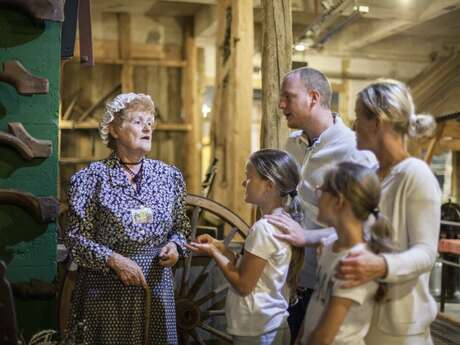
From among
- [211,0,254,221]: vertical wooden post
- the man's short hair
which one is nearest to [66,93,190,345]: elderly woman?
the man's short hair

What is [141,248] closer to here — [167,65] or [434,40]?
[167,65]

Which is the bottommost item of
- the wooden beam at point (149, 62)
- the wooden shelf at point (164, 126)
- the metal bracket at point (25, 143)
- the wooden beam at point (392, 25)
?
the metal bracket at point (25, 143)

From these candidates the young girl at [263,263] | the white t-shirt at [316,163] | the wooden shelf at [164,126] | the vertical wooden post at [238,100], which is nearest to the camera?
the young girl at [263,263]

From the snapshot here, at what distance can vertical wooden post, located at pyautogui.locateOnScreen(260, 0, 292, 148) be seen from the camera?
4.20 metres

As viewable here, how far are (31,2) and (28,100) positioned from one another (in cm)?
43

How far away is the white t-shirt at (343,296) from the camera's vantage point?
5.66 feet

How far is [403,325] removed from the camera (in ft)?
5.91

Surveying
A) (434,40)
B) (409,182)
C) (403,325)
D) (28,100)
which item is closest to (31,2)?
(28,100)

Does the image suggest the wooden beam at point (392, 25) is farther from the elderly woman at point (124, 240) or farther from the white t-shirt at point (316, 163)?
the elderly woman at point (124, 240)

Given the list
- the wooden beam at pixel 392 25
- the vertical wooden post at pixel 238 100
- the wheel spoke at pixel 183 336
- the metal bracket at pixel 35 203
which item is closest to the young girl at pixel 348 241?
the metal bracket at pixel 35 203

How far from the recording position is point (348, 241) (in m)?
1.78

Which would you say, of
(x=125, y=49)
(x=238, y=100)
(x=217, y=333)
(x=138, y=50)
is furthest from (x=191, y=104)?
(x=217, y=333)

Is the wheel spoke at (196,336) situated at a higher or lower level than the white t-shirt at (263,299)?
lower

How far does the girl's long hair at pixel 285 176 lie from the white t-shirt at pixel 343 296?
14.6 inches
